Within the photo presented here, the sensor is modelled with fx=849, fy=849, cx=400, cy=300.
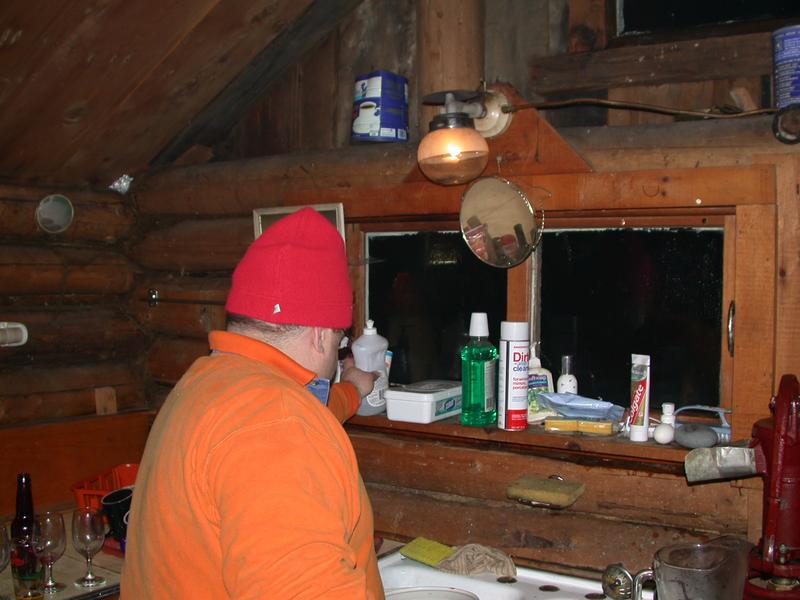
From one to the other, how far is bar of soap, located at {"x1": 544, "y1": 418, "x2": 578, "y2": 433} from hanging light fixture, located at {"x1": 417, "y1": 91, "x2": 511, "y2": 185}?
0.83 meters

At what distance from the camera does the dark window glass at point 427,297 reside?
120 inches

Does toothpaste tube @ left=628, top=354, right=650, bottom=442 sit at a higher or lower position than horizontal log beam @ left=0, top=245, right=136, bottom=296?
lower

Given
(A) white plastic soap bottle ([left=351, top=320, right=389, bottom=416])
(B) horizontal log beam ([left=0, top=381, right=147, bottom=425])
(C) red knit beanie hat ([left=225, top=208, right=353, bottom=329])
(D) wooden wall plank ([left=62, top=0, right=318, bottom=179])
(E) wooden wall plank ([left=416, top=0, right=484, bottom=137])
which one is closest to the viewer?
(C) red knit beanie hat ([left=225, top=208, right=353, bottom=329])

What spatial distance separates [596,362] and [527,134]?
79 cm

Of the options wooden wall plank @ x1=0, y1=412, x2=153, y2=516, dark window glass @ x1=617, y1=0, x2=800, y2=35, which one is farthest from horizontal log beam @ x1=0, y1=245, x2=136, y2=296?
dark window glass @ x1=617, y1=0, x2=800, y2=35

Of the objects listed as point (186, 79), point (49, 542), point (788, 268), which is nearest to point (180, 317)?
point (186, 79)

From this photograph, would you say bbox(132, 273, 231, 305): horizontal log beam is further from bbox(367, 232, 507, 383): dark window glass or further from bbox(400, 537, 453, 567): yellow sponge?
bbox(400, 537, 453, 567): yellow sponge

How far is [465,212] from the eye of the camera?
283 centimetres

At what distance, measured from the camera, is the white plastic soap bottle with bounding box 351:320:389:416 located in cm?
309

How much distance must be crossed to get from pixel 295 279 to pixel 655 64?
1.69 metres

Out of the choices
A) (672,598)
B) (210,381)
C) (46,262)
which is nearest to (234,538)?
(210,381)

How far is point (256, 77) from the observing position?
3.74 m

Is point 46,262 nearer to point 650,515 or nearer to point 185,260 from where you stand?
point 185,260

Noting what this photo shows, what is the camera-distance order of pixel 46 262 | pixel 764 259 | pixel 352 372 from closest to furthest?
pixel 764 259 → pixel 352 372 → pixel 46 262
